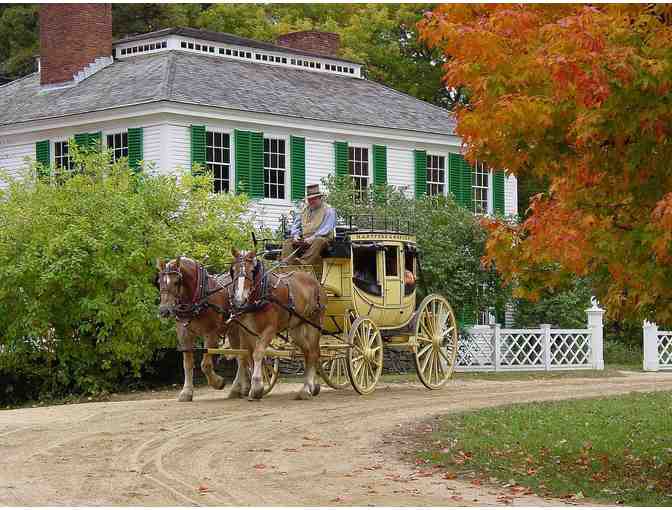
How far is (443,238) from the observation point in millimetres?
29750

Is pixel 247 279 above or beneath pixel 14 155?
beneath

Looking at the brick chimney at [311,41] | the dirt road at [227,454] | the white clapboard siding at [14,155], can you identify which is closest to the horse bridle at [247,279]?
the dirt road at [227,454]

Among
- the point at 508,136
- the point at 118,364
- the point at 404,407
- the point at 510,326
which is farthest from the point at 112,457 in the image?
the point at 510,326

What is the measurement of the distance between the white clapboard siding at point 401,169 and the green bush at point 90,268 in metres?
9.92

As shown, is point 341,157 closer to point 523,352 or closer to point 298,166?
point 298,166

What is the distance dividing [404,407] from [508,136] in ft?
23.8

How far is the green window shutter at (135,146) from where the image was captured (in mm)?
30219

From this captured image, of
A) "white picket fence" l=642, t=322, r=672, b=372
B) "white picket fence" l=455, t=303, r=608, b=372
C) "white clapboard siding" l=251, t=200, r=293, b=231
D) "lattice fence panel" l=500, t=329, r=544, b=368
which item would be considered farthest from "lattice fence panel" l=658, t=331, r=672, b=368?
"white clapboard siding" l=251, t=200, r=293, b=231

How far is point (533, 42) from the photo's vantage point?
11617 millimetres

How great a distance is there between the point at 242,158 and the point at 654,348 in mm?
10822

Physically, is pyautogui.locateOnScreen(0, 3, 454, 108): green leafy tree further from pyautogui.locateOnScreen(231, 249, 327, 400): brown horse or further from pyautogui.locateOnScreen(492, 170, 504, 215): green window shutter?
pyautogui.locateOnScreen(231, 249, 327, 400): brown horse

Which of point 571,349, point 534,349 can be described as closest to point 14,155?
point 534,349

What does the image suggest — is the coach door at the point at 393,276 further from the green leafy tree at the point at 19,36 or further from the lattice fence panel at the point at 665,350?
the green leafy tree at the point at 19,36

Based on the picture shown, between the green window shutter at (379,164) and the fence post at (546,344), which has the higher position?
the green window shutter at (379,164)
